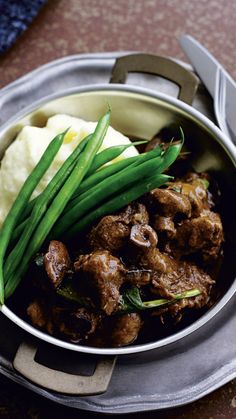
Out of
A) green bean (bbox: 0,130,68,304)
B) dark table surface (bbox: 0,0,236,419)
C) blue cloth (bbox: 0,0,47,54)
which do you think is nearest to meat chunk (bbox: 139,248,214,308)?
green bean (bbox: 0,130,68,304)

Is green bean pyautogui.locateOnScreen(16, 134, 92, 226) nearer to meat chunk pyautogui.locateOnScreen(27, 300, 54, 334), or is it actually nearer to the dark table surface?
meat chunk pyautogui.locateOnScreen(27, 300, 54, 334)

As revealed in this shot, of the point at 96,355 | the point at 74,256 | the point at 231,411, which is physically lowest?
the point at 231,411

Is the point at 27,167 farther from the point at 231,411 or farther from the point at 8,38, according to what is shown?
the point at 231,411

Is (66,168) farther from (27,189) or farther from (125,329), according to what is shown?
(125,329)

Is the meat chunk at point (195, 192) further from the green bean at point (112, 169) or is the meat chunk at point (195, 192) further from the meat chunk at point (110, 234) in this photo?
the meat chunk at point (110, 234)

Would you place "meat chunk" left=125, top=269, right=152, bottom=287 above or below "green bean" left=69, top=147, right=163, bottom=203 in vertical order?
below

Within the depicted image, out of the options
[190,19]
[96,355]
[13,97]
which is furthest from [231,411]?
[190,19]
